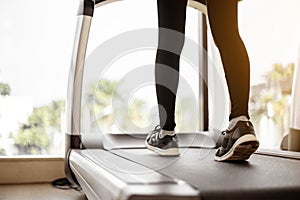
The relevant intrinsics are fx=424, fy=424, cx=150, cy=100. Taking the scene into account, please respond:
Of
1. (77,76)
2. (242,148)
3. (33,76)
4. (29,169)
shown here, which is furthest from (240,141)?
(33,76)

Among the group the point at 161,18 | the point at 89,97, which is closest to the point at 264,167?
the point at 161,18

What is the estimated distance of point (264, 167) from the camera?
153 centimetres

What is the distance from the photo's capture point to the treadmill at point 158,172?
1028 millimetres

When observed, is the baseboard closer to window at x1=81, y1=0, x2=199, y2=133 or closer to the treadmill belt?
window at x1=81, y1=0, x2=199, y2=133

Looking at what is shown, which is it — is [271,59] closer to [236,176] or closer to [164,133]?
[164,133]

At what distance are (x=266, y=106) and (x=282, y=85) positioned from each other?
197 millimetres

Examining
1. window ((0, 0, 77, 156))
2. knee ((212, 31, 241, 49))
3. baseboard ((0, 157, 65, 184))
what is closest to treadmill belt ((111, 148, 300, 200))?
knee ((212, 31, 241, 49))

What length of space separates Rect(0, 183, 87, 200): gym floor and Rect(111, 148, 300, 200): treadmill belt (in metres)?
0.70

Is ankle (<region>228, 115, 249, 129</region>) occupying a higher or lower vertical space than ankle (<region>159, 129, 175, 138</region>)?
higher

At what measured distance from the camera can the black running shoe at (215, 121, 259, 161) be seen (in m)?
1.48

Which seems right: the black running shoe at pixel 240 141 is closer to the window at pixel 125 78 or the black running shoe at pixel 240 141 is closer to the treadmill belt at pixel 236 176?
the treadmill belt at pixel 236 176

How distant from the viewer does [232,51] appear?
150 centimetres

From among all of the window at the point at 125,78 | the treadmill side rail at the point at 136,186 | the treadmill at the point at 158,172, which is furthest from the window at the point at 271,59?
the treadmill side rail at the point at 136,186

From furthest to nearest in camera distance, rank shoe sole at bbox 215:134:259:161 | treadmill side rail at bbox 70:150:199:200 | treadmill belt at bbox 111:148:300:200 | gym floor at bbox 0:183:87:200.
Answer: gym floor at bbox 0:183:87:200 < shoe sole at bbox 215:134:259:161 < treadmill belt at bbox 111:148:300:200 < treadmill side rail at bbox 70:150:199:200
